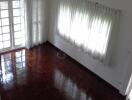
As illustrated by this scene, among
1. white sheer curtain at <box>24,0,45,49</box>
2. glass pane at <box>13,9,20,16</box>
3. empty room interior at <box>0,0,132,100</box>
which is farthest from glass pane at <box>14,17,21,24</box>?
white sheer curtain at <box>24,0,45,49</box>

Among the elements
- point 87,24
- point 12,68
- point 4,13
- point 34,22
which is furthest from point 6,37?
point 87,24

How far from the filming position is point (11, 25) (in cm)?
681

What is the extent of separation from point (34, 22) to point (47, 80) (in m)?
2.50

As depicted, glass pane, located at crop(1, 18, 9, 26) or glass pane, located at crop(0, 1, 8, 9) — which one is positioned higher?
glass pane, located at crop(0, 1, 8, 9)

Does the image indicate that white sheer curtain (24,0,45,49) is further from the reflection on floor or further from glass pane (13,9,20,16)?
the reflection on floor

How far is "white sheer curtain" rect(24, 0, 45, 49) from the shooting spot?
22.4ft

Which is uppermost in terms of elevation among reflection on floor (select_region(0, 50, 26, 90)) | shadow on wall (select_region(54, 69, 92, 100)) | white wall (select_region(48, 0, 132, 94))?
white wall (select_region(48, 0, 132, 94))

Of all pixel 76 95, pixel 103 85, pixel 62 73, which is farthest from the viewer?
pixel 62 73

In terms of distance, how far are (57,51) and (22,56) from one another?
4.36 feet

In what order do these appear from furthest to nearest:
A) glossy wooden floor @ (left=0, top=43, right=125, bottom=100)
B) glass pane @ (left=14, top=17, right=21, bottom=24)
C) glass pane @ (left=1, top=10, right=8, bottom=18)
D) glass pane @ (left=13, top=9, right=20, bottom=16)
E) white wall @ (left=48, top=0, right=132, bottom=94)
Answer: glass pane @ (left=14, top=17, right=21, bottom=24)
glass pane @ (left=13, top=9, right=20, bottom=16)
glass pane @ (left=1, top=10, right=8, bottom=18)
glossy wooden floor @ (left=0, top=43, right=125, bottom=100)
white wall @ (left=48, top=0, right=132, bottom=94)

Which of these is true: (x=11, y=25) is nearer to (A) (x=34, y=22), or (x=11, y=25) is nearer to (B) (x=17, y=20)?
(B) (x=17, y=20)

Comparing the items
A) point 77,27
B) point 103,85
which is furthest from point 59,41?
point 103,85

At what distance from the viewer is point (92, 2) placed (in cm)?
539

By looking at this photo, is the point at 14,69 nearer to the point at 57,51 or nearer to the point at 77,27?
the point at 57,51
